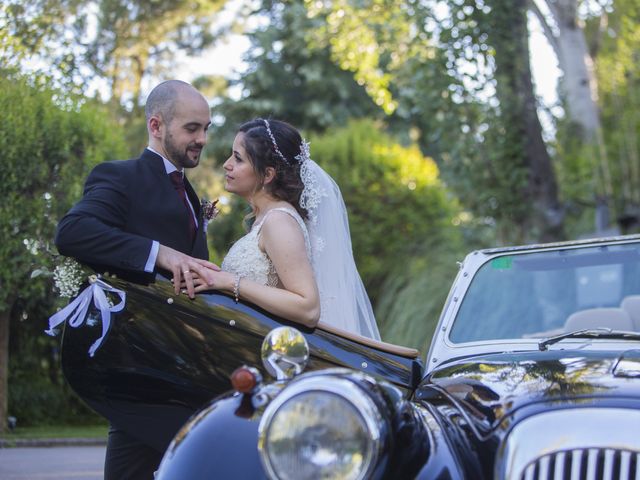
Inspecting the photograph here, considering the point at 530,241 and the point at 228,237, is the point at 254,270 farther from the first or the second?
the point at 228,237

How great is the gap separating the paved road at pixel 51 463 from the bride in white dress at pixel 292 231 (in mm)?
3632

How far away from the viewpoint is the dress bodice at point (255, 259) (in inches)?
148

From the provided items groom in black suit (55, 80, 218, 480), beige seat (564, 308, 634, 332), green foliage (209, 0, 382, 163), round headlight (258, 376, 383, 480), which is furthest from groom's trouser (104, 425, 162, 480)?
green foliage (209, 0, 382, 163)

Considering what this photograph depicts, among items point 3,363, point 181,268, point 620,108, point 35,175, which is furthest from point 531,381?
point 620,108

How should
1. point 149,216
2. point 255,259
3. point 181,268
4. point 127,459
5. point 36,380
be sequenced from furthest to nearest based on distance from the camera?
point 36,380 < point 255,259 < point 149,216 < point 127,459 < point 181,268

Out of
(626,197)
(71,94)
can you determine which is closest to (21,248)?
(71,94)

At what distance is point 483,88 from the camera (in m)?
13.0

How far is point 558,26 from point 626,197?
12.7ft

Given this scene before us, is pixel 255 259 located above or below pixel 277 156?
below

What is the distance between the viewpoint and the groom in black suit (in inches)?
132

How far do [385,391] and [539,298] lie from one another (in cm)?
209

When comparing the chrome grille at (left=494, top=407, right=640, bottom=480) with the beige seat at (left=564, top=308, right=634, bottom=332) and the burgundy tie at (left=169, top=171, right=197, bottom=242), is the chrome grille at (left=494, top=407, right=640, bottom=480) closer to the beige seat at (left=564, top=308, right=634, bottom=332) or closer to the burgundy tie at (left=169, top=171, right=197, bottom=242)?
the beige seat at (left=564, top=308, right=634, bottom=332)

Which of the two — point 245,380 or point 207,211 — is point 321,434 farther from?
point 207,211

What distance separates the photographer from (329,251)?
4.13 metres
